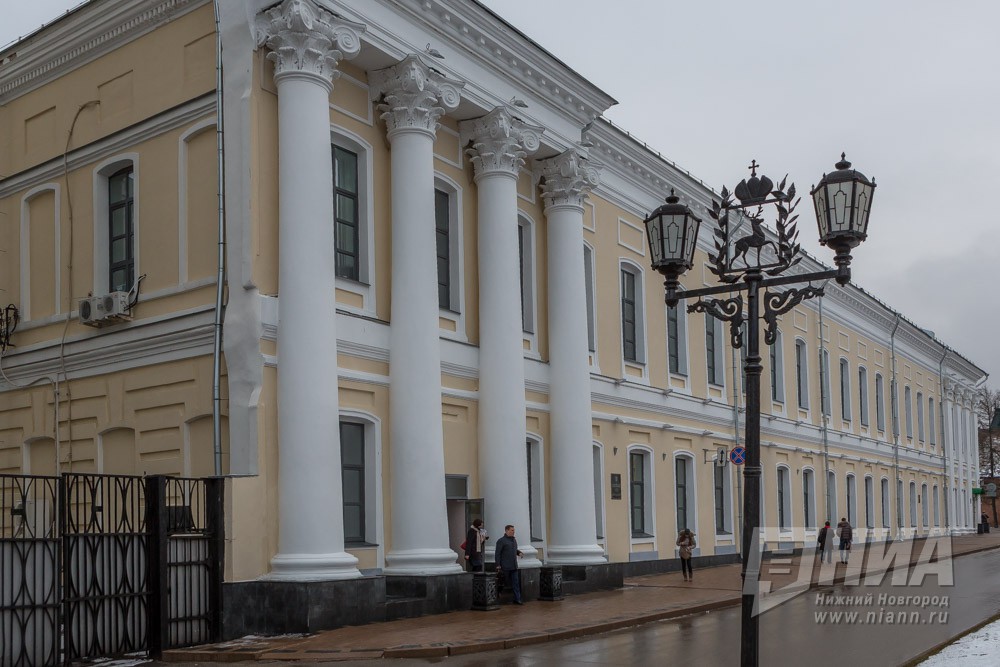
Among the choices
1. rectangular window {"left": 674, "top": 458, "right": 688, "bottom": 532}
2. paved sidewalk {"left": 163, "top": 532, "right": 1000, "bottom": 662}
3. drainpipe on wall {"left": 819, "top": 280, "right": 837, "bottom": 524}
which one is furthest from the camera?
drainpipe on wall {"left": 819, "top": 280, "right": 837, "bottom": 524}

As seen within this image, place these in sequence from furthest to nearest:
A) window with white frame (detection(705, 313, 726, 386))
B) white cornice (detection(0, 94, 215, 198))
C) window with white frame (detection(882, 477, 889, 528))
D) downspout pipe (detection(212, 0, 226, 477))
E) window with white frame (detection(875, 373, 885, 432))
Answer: window with white frame (detection(875, 373, 885, 432)) → window with white frame (detection(882, 477, 889, 528)) → window with white frame (detection(705, 313, 726, 386)) → white cornice (detection(0, 94, 215, 198)) → downspout pipe (detection(212, 0, 226, 477))

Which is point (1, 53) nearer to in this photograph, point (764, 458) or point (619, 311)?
point (619, 311)

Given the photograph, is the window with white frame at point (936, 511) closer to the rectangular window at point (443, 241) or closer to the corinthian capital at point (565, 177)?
the corinthian capital at point (565, 177)

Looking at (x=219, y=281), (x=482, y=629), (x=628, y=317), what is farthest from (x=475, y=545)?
(x=628, y=317)

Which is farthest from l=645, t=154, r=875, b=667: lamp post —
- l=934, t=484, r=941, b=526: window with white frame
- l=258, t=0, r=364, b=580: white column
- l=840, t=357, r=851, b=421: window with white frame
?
l=934, t=484, r=941, b=526: window with white frame

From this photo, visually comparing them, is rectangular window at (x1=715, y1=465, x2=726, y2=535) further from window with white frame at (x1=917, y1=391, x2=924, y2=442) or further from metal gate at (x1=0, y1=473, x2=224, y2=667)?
window with white frame at (x1=917, y1=391, x2=924, y2=442)

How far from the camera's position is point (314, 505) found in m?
16.0

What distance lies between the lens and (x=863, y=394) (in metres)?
48.1

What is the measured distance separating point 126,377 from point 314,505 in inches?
169

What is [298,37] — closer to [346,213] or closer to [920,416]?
[346,213]

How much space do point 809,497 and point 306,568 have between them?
28543 millimetres

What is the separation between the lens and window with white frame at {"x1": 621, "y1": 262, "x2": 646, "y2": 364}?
2827cm

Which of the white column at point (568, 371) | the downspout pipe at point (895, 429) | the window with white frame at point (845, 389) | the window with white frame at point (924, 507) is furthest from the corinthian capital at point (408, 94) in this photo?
the window with white frame at point (924, 507)

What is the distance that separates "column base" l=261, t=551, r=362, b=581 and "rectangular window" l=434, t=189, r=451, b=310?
242 inches
